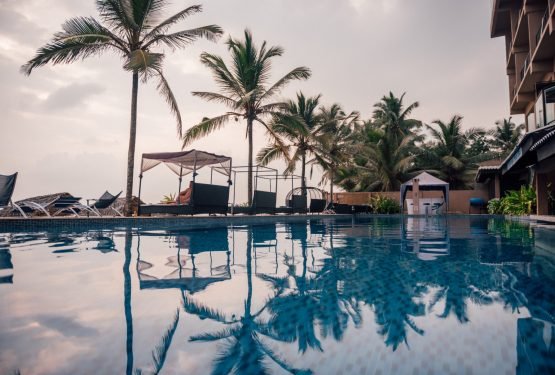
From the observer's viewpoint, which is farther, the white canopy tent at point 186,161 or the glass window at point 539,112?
the white canopy tent at point 186,161

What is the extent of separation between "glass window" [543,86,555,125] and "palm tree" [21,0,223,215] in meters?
11.3

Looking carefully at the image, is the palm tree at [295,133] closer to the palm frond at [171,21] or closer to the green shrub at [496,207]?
the palm frond at [171,21]

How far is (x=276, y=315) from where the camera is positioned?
2543 millimetres

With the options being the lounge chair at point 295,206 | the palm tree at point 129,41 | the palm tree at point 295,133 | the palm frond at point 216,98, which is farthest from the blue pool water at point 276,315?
the palm frond at point 216,98

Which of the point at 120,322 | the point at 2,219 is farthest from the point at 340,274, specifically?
the point at 2,219

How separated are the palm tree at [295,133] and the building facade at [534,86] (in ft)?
27.0

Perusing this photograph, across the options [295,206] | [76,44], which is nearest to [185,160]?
[76,44]

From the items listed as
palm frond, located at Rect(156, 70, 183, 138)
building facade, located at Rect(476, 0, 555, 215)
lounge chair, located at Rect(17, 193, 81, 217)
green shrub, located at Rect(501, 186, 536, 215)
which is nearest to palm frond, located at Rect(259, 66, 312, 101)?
palm frond, located at Rect(156, 70, 183, 138)

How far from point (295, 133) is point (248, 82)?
4.08 metres

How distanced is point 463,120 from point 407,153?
5.38m

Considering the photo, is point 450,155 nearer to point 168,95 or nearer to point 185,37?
point 185,37

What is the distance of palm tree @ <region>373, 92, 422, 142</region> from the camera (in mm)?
28750

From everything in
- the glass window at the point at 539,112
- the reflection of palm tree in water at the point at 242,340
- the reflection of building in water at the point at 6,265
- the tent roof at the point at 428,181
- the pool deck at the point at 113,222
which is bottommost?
the reflection of palm tree in water at the point at 242,340

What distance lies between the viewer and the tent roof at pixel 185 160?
12211mm
